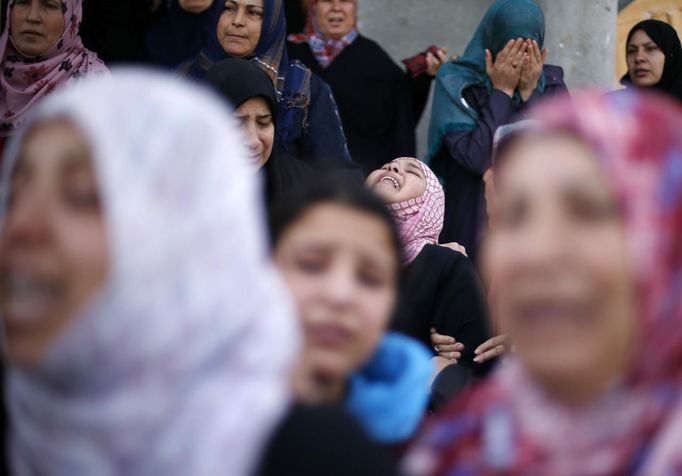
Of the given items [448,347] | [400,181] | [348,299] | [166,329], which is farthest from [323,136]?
[166,329]

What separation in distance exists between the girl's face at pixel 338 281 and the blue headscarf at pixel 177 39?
3.41m

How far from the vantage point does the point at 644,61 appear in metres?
6.58

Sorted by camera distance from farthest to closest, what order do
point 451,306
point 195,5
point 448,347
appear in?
point 195,5 → point 451,306 → point 448,347

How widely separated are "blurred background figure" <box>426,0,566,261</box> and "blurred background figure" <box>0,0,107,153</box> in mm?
1566

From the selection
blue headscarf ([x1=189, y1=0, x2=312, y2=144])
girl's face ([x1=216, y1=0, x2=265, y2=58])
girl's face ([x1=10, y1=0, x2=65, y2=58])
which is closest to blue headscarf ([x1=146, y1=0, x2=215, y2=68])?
blue headscarf ([x1=189, y1=0, x2=312, y2=144])

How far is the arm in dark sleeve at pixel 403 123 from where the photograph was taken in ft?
19.8

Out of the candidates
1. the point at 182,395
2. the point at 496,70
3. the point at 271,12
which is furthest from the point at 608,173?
the point at 496,70

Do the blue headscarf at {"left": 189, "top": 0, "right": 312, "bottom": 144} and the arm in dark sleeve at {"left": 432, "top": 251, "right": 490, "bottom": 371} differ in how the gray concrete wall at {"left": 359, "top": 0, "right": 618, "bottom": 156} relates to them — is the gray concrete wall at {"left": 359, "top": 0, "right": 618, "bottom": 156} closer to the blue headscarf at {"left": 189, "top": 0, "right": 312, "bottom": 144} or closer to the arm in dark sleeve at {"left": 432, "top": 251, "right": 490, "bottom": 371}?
the blue headscarf at {"left": 189, "top": 0, "right": 312, "bottom": 144}

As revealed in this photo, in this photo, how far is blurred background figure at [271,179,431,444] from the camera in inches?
84.0

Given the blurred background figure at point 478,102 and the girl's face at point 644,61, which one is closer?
the blurred background figure at point 478,102

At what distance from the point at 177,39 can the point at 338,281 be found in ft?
11.9

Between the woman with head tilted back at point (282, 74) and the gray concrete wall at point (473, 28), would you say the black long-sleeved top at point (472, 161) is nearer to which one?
the woman with head tilted back at point (282, 74)

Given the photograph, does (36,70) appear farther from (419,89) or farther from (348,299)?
(348,299)

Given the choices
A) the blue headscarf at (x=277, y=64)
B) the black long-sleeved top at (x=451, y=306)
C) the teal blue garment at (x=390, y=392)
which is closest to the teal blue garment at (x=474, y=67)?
the blue headscarf at (x=277, y=64)
